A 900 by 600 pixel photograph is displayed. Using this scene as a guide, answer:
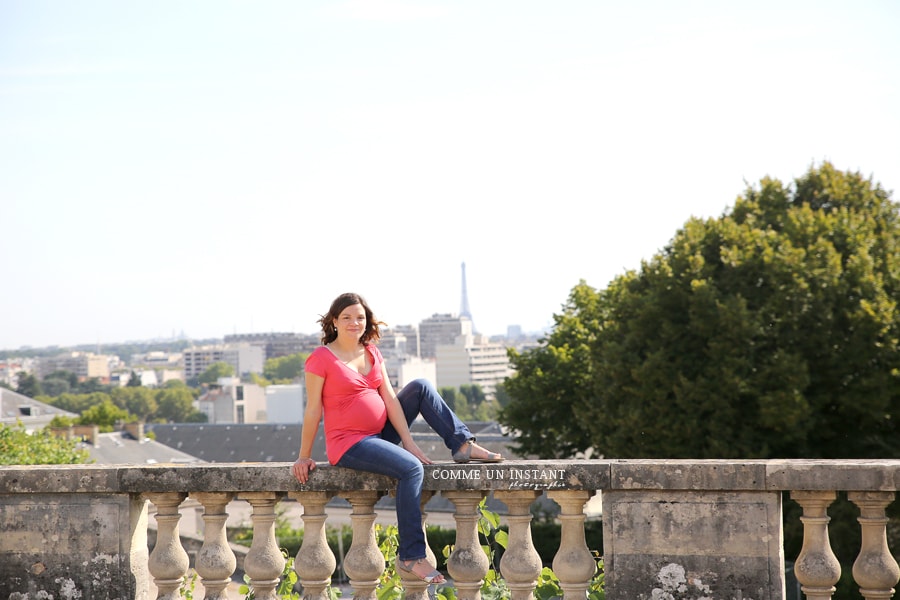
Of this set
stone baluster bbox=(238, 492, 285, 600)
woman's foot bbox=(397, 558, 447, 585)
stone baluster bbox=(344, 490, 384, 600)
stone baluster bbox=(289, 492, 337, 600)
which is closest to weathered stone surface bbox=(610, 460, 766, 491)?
woman's foot bbox=(397, 558, 447, 585)

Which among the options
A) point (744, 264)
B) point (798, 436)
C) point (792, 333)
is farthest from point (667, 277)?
point (798, 436)

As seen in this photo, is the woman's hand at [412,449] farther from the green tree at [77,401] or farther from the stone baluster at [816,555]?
the green tree at [77,401]

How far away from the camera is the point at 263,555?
4926 millimetres

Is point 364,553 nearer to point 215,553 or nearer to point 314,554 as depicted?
point 314,554

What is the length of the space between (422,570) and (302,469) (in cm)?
74

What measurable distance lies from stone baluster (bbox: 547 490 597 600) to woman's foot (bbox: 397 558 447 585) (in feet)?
1.84

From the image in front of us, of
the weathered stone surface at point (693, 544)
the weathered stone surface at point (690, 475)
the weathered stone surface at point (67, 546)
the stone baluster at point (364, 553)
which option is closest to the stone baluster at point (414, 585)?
the stone baluster at point (364, 553)

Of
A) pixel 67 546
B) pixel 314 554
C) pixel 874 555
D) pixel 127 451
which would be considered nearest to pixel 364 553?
pixel 314 554

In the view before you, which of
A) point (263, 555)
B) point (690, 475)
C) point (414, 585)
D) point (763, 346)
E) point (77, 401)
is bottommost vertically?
point (77, 401)

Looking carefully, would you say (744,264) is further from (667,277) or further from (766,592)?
(766,592)

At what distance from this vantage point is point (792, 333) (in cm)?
2408

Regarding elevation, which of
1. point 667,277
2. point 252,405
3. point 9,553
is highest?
point 667,277

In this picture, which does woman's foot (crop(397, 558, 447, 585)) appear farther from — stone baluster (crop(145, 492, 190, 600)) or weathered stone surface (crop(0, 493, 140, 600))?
weathered stone surface (crop(0, 493, 140, 600))

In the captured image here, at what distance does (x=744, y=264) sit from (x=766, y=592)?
2175cm
